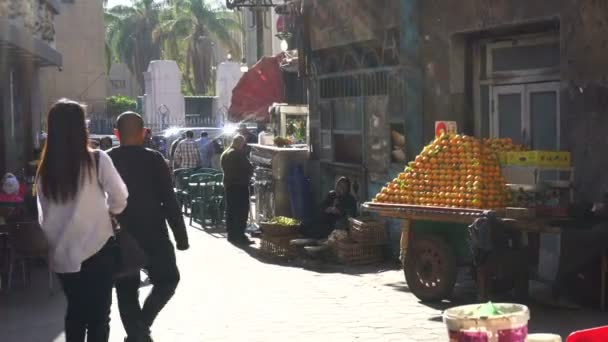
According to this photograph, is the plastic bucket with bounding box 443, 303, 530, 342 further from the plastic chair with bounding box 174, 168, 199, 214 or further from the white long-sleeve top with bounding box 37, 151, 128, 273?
the plastic chair with bounding box 174, 168, 199, 214

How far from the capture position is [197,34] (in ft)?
170

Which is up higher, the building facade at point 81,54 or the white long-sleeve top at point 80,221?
the building facade at point 81,54

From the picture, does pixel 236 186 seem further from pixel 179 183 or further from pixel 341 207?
pixel 179 183

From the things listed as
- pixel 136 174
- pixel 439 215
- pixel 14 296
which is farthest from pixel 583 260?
pixel 14 296

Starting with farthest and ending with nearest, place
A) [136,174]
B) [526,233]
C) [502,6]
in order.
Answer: [502,6] < [526,233] < [136,174]

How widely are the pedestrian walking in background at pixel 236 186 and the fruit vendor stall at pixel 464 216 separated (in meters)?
5.71

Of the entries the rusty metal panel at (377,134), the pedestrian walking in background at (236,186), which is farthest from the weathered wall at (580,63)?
the pedestrian walking in background at (236,186)

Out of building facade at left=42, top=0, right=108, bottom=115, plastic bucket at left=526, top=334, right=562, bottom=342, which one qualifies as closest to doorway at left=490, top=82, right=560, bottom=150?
plastic bucket at left=526, top=334, right=562, bottom=342

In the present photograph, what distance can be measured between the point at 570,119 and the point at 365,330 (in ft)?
10.3

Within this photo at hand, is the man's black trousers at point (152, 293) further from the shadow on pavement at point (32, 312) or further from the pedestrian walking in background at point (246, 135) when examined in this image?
the pedestrian walking in background at point (246, 135)

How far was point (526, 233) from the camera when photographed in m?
9.12

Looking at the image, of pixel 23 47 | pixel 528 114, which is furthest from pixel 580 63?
pixel 23 47

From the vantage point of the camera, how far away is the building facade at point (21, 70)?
51.9 feet

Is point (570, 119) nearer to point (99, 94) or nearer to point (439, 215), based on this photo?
point (439, 215)
